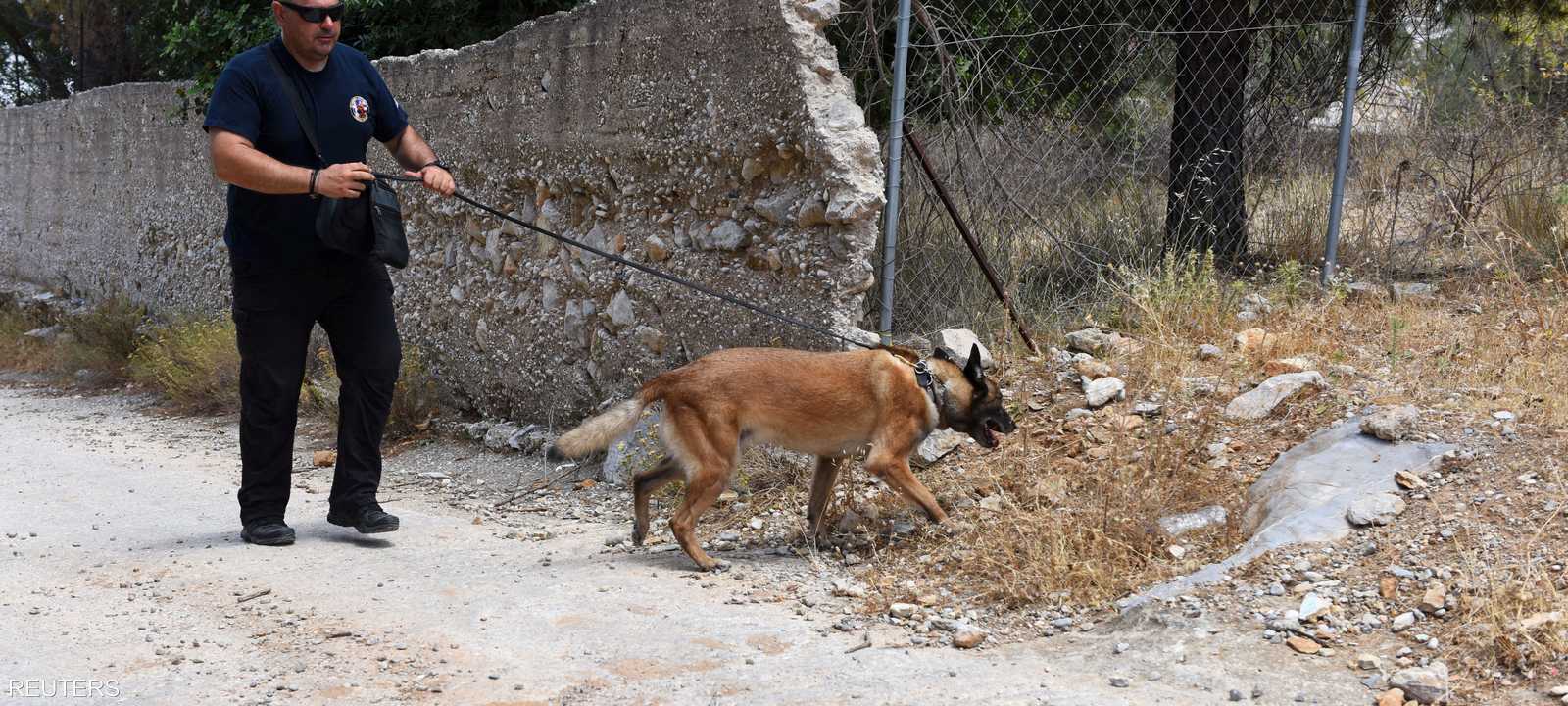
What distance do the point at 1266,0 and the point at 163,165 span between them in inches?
348

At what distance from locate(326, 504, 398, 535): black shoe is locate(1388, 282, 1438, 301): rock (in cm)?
565

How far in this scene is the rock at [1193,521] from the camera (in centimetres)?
441

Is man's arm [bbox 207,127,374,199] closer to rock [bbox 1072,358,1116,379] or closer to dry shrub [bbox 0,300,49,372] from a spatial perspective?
rock [bbox 1072,358,1116,379]

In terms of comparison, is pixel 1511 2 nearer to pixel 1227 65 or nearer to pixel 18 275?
pixel 1227 65

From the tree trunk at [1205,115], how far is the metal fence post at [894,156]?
87.0 inches

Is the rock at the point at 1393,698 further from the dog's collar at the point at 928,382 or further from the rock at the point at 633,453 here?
the rock at the point at 633,453

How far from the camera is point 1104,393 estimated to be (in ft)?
18.4

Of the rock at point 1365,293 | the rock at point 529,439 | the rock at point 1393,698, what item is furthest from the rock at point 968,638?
the rock at point 1365,293

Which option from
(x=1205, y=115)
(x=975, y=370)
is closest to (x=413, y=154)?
(x=975, y=370)

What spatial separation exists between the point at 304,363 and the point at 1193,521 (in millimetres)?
3545

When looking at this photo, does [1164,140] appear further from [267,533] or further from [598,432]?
[267,533]

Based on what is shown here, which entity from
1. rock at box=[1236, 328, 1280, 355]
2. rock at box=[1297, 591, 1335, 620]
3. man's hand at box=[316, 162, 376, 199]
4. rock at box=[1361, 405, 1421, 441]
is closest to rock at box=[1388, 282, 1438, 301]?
rock at box=[1236, 328, 1280, 355]

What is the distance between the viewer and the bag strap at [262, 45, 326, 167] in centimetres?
459

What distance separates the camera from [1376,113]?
24.8 ft
